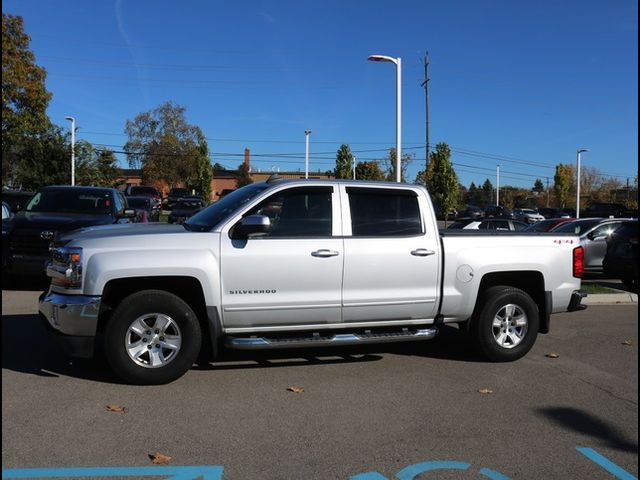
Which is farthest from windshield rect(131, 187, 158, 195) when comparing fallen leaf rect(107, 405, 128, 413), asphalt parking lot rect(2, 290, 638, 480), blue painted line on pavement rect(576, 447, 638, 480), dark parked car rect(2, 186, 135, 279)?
blue painted line on pavement rect(576, 447, 638, 480)

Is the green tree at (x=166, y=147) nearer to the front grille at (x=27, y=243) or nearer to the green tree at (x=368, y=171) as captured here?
the green tree at (x=368, y=171)

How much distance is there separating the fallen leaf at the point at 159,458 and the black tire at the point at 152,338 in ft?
4.72

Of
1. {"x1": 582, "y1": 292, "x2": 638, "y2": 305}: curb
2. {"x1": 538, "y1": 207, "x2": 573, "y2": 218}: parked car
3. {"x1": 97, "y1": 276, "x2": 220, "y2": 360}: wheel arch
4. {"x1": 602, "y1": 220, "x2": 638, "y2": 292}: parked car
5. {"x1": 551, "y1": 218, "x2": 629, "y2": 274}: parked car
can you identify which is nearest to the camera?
{"x1": 97, "y1": 276, "x2": 220, "y2": 360}: wheel arch

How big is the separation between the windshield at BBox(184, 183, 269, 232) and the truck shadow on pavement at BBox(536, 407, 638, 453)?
10.7ft

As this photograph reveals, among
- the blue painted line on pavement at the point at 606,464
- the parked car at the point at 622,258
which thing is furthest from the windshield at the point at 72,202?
the parked car at the point at 622,258

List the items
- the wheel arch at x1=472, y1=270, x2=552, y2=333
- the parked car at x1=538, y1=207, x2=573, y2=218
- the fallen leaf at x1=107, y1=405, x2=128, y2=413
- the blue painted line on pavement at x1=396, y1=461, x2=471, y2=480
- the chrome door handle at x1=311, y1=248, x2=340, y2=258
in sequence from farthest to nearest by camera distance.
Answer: the parked car at x1=538, y1=207, x2=573, y2=218 < the wheel arch at x1=472, y1=270, x2=552, y2=333 < the chrome door handle at x1=311, y1=248, x2=340, y2=258 < the fallen leaf at x1=107, y1=405, x2=128, y2=413 < the blue painted line on pavement at x1=396, y1=461, x2=471, y2=480

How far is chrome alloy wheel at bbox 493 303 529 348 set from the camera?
245 inches

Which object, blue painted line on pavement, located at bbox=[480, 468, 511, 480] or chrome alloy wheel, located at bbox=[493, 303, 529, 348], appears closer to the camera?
blue painted line on pavement, located at bbox=[480, 468, 511, 480]

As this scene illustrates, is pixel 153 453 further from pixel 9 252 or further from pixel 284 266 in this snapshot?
pixel 9 252

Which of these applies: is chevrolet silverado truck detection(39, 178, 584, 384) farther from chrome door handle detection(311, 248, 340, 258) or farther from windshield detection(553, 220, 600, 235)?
windshield detection(553, 220, 600, 235)

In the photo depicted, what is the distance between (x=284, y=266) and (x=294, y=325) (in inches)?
23.4

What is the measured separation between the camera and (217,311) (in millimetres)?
5305

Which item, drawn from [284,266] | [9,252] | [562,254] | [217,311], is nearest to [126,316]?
[217,311]

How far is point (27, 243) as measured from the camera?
9.70 metres
